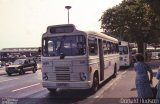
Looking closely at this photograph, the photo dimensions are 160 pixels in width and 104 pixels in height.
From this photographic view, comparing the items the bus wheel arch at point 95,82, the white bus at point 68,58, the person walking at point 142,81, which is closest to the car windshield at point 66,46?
the white bus at point 68,58

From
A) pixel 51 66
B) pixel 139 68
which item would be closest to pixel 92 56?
pixel 51 66

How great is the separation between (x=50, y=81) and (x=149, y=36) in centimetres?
4158

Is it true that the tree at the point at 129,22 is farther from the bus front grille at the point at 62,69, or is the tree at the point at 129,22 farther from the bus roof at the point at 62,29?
the bus front grille at the point at 62,69

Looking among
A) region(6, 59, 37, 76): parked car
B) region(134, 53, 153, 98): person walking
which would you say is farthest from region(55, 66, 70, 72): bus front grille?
region(6, 59, 37, 76): parked car

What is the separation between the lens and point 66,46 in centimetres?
1491

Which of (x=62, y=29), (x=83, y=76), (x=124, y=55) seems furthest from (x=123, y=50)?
(x=83, y=76)

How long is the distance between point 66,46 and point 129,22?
37.1 meters

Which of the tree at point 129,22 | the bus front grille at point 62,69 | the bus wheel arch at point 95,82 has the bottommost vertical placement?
the bus wheel arch at point 95,82

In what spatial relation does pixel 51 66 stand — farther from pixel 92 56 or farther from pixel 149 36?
pixel 149 36

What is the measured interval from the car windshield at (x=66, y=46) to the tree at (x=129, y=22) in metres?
33.5

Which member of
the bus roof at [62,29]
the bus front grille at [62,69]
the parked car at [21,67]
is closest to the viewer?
the bus front grille at [62,69]

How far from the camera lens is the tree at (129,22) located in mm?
49844

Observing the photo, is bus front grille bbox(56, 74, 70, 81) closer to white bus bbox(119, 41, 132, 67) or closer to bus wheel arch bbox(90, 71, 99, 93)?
bus wheel arch bbox(90, 71, 99, 93)

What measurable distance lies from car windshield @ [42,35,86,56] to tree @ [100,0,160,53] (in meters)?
33.5
